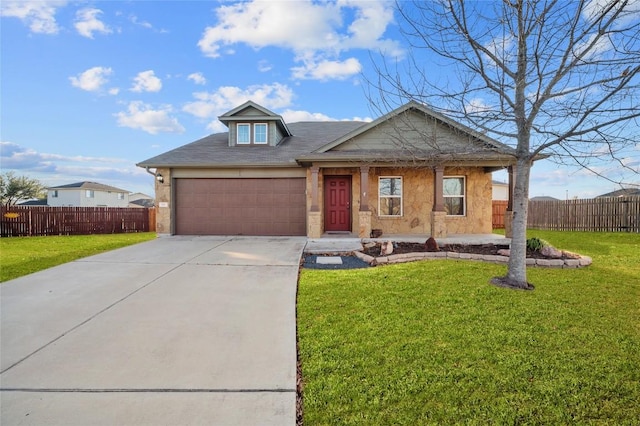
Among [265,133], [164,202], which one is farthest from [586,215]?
[164,202]

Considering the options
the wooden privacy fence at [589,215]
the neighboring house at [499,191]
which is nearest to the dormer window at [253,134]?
the wooden privacy fence at [589,215]

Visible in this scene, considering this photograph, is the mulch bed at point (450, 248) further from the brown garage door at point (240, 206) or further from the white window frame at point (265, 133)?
the white window frame at point (265, 133)

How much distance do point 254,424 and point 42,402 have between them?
1.98m

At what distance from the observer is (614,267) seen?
710 centimetres

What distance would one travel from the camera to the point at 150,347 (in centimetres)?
358

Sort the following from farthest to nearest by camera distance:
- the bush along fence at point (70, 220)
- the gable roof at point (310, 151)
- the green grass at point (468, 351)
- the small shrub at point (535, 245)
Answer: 1. the bush along fence at point (70, 220)
2. the gable roof at point (310, 151)
3. the small shrub at point (535, 245)
4. the green grass at point (468, 351)

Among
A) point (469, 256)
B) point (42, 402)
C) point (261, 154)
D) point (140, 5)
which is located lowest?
point (42, 402)

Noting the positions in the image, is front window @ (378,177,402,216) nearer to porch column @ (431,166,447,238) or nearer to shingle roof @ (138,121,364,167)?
porch column @ (431,166,447,238)

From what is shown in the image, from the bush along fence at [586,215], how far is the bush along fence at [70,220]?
22.4 meters

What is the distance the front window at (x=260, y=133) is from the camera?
547 inches

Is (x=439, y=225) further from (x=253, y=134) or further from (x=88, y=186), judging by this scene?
(x=88, y=186)

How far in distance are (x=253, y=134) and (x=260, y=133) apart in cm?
33

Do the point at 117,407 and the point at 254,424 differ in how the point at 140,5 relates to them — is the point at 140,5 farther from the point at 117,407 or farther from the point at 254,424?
the point at 254,424

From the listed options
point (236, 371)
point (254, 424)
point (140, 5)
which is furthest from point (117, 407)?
point (140, 5)
